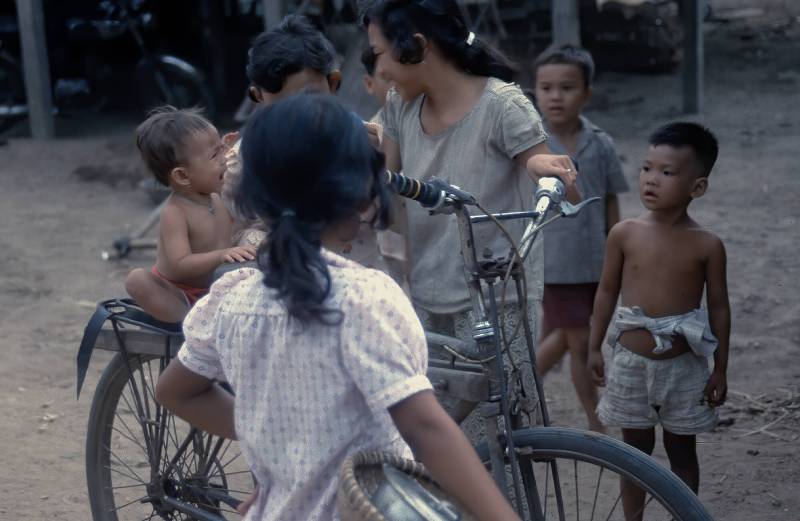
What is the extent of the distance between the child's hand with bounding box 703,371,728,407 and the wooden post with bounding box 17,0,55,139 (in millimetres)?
8604

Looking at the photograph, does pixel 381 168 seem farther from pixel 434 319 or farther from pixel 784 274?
pixel 784 274

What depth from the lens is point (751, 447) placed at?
4.30 metres

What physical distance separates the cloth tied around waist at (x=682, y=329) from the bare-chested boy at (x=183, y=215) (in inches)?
46.9

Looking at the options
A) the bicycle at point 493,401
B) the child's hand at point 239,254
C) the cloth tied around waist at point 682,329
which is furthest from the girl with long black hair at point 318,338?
the cloth tied around waist at point 682,329

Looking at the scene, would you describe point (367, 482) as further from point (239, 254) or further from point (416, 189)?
point (239, 254)

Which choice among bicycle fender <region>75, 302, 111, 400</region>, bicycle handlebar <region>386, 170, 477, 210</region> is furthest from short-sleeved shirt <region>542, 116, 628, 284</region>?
bicycle handlebar <region>386, 170, 477, 210</region>

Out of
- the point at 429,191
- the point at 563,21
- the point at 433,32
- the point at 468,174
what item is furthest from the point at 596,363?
the point at 563,21

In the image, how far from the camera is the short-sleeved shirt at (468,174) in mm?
3018

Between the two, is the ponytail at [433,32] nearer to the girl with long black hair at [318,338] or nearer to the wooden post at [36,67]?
the girl with long black hair at [318,338]

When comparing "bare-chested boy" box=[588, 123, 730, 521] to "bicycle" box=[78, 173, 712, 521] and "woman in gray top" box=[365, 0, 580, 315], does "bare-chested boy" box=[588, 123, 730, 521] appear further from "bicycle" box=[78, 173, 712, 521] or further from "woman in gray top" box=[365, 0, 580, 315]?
"bicycle" box=[78, 173, 712, 521]

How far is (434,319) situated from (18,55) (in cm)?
1007

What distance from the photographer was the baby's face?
3.06m

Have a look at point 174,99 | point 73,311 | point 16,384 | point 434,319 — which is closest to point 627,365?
point 434,319

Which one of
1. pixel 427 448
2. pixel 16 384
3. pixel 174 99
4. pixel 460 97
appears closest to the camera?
pixel 427 448
